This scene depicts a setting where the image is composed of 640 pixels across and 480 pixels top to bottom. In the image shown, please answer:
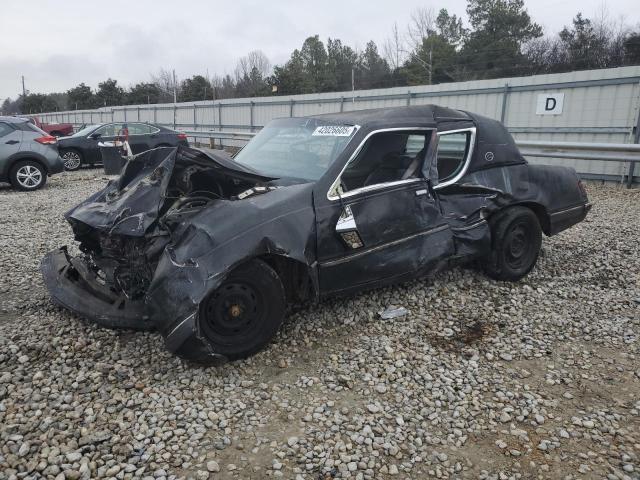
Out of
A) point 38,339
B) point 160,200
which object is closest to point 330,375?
point 160,200

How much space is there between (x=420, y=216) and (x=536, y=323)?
1357mm

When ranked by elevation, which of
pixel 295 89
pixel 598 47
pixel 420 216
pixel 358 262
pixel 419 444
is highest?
pixel 598 47

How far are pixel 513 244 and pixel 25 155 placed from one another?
1075 cm

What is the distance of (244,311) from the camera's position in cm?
344

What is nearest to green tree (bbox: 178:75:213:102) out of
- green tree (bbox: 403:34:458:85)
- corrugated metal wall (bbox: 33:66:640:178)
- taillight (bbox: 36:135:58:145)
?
green tree (bbox: 403:34:458:85)

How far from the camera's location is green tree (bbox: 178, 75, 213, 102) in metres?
48.8

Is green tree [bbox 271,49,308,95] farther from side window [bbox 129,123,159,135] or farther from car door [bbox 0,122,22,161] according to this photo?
car door [bbox 0,122,22,161]

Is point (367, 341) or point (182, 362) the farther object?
point (367, 341)

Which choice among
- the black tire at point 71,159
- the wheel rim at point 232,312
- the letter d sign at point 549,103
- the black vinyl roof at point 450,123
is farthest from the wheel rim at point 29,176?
the letter d sign at point 549,103

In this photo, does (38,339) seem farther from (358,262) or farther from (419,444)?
(419,444)

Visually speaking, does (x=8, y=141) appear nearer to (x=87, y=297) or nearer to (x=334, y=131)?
(x=87, y=297)

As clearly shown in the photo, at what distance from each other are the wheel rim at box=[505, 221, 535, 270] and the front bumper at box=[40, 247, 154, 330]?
352cm

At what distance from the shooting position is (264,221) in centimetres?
343

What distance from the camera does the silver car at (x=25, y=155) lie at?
36.0 feet
